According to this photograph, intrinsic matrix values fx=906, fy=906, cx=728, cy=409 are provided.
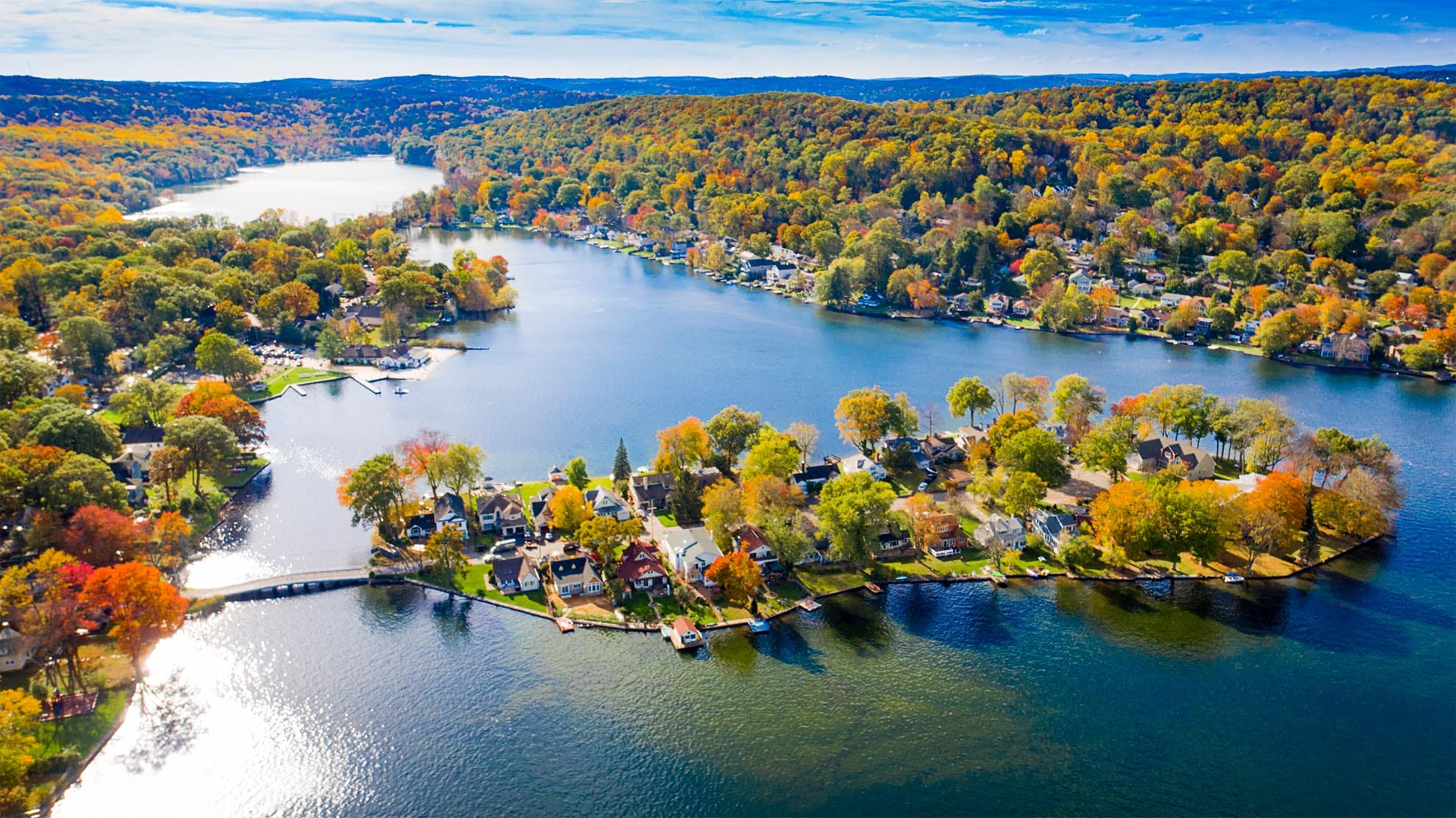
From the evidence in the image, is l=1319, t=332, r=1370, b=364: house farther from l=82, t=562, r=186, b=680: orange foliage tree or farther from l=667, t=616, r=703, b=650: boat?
l=82, t=562, r=186, b=680: orange foliage tree

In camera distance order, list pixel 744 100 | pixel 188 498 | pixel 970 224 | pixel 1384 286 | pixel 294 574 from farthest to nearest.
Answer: pixel 744 100 → pixel 970 224 → pixel 1384 286 → pixel 188 498 → pixel 294 574

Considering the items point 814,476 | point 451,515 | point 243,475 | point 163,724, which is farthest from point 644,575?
point 243,475

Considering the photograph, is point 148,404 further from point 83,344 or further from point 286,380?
point 83,344

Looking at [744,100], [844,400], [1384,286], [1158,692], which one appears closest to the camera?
[1158,692]

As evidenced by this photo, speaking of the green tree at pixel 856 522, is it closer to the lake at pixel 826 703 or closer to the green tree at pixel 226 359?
the lake at pixel 826 703

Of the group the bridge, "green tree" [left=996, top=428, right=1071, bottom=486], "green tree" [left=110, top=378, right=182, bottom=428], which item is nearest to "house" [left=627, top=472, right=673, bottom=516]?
the bridge

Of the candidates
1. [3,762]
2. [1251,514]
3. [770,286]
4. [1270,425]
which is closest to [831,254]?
[770,286]

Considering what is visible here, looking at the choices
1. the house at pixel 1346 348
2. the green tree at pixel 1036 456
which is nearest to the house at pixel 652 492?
the green tree at pixel 1036 456

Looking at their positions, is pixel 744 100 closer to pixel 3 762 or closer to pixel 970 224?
pixel 970 224

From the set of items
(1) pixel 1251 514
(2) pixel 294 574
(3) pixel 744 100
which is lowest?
(2) pixel 294 574
